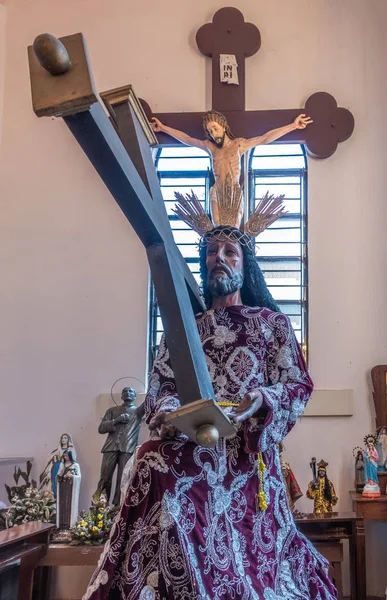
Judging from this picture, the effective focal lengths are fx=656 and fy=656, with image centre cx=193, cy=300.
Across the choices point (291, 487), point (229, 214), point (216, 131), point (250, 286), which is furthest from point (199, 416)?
Answer: point (216, 131)

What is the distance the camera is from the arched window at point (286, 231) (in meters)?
5.23

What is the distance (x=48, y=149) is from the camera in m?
5.47

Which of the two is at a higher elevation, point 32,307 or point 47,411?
point 32,307

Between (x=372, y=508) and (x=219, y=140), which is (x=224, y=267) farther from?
(x=219, y=140)

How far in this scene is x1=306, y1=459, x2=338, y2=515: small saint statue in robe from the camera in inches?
167

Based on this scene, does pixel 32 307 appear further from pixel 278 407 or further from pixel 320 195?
pixel 278 407

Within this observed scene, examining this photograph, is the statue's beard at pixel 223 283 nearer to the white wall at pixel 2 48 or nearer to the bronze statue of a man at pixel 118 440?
the bronze statue of a man at pixel 118 440

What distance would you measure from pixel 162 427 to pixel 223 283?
0.89m

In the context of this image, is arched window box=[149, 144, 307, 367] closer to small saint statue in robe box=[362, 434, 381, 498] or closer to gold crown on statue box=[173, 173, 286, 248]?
small saint statue in robe box=[362, 434, 381, 498]

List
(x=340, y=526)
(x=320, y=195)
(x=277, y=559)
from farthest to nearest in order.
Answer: (x=320, y=195) → (x=340, y=526) → (x=277, y=559)

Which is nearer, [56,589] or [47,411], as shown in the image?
[56,589]

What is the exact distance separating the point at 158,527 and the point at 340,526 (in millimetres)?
2450

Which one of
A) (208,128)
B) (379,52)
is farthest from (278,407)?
(379,52)

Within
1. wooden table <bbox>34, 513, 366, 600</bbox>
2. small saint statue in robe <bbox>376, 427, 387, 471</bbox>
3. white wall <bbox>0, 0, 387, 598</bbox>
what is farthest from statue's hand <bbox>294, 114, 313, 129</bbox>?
wooden table <bbox>34, 513, 366, 600</bbox>
